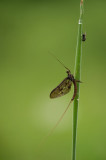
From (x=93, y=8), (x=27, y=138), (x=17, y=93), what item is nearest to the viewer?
(x=27, y=138)

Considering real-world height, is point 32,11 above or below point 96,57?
above

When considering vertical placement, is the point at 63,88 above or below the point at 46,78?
below

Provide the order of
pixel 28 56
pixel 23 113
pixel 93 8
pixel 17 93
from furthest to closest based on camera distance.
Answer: pixel 93 8 → pixel 28 56 → pixel 17 93 → pixel 23 113

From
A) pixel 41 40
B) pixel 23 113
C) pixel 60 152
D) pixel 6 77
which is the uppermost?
pixel 41 40

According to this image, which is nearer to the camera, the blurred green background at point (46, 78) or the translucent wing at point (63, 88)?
the translucent wing at point (63, 88)

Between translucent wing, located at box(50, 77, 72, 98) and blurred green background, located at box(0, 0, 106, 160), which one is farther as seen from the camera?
blurred green background, located at box(0, 0, 106, 160)

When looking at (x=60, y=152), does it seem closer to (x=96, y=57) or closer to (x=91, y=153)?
(x=91, y=153)

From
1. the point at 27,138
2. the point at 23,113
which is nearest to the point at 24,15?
the point at 23,113

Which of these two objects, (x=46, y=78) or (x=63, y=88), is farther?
(x=46, y=78)
